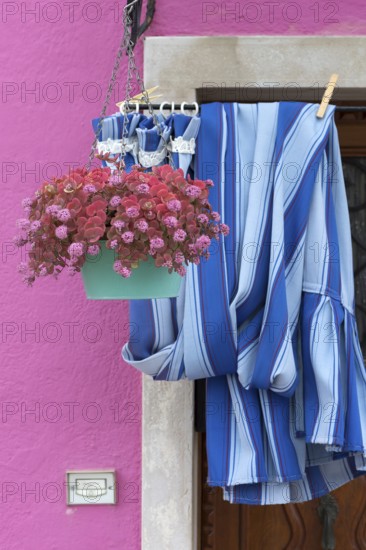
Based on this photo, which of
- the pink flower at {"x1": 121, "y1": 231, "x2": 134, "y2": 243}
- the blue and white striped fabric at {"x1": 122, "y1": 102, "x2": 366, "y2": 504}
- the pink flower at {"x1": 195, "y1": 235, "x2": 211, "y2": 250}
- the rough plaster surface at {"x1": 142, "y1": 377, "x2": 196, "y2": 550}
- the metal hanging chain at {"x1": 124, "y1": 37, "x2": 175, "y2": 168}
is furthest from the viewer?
the rough plaster surface at {"x1": 142, "y1": 377, "x2": 196, "y2": 550}

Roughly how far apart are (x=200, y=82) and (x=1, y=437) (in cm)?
136

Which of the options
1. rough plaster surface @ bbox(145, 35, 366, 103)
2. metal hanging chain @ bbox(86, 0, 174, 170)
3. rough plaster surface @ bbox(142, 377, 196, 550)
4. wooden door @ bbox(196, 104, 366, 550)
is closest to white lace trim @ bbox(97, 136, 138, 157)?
metal hanging chain @ bbox(86, 0, 174, 170)

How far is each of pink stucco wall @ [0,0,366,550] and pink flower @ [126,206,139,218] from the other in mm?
964

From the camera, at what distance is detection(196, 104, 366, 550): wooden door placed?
326 centimetres

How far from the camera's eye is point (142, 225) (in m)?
2.15

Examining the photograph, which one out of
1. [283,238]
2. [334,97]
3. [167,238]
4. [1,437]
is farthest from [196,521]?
[334,97]

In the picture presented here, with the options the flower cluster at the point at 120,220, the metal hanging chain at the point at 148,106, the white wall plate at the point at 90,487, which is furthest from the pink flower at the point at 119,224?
the white wall plate at the point at 90,487

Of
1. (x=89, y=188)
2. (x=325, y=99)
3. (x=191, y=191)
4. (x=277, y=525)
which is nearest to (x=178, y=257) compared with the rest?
(x=191, y=191)

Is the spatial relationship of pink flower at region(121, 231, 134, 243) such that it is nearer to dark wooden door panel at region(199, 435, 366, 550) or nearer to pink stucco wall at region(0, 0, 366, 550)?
pink stucco wall at region(0, 0, 366, 550)

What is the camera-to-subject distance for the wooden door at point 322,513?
10.7 ft

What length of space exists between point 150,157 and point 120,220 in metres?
0.60

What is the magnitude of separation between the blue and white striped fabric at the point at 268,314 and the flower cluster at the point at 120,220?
0.48m

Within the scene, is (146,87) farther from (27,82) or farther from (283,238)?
(283,238)

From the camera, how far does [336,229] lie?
284 centimetres
